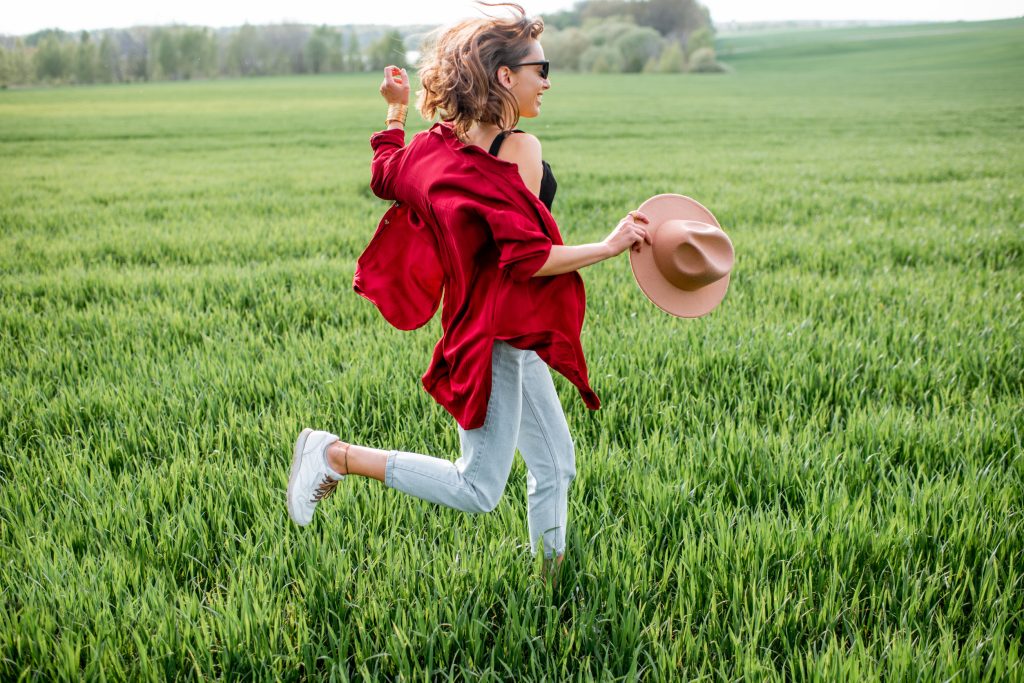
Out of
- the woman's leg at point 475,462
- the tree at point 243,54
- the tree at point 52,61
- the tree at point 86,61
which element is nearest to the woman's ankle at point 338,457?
the woman's leg at point 475,462

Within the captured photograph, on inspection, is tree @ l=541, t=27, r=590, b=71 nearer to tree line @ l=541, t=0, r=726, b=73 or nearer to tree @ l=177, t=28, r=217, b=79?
tree line @ l=541, t=0, r=726, b=73

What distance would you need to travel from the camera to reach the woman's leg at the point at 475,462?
2.08 m

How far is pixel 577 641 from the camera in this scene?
6.66 ft

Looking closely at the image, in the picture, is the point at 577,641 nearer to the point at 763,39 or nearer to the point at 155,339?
the point at 155,339

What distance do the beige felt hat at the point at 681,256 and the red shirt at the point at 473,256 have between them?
8.4 inches

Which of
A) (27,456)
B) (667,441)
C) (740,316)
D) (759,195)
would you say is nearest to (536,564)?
(667,441)

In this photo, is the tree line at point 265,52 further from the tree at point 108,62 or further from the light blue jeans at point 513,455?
the light blue jeans at point 513,455

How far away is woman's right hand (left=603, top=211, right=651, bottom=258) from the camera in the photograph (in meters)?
1.98

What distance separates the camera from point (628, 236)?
2043mm

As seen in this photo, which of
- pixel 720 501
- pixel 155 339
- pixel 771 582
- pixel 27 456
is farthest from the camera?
pixel 155 339

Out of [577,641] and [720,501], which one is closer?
[577,641]

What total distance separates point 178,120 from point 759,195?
22674mm

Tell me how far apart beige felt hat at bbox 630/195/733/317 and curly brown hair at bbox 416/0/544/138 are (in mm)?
475

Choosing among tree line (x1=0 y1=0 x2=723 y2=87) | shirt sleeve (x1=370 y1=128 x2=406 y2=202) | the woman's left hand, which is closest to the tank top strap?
shirt sleeve (x1=370 y1=128 x2=406 y2=202)
